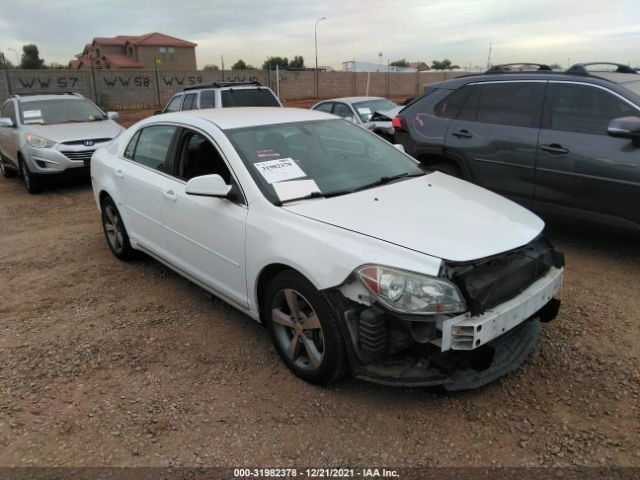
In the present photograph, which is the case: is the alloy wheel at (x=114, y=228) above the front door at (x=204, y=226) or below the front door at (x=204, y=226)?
below

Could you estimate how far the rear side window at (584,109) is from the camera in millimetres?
4570

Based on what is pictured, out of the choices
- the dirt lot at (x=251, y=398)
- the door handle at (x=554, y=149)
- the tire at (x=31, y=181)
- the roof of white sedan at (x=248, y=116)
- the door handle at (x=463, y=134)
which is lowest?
the dirt lot at (x=251, y=398)

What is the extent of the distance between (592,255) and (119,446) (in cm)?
448

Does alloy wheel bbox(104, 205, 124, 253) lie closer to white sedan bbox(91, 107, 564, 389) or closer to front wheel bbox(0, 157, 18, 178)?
white sedan bbox(91, 107, 564, 389)

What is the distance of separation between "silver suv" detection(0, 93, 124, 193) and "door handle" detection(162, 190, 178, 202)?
557 cm

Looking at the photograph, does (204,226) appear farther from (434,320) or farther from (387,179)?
(434,320)

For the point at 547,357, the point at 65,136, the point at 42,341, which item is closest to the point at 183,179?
the point at 42,341

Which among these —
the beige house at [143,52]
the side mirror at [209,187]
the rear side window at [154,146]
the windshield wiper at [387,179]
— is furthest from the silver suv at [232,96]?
the beige house at [143,52]

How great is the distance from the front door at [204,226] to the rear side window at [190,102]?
7675 millimetres

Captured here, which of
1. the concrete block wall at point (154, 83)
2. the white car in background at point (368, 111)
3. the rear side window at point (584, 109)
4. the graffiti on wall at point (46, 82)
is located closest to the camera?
the rear side window at point (584, 109)

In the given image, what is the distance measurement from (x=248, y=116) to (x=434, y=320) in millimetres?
2368

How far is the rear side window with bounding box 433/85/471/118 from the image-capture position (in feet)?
18.9

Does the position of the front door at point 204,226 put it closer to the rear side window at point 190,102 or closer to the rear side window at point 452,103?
the rear side window at point 452,103

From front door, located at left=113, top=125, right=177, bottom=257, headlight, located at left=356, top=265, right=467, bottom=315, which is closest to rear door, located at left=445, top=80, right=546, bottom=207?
headlight, located at left=356, top=265, right=467, bottom=315
